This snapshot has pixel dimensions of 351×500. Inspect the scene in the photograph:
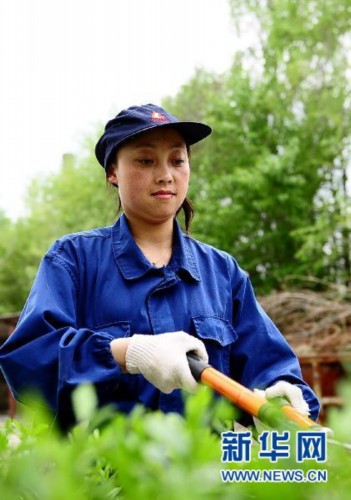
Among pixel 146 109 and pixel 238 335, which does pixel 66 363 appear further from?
pixel 146 109

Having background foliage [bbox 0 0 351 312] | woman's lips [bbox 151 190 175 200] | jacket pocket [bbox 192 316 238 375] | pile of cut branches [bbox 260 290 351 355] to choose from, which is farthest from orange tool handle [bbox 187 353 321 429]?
background foliage [bbox 0 0 351 312]

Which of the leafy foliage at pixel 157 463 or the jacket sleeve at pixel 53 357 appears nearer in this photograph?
the leafy foliage at pixel 157 463

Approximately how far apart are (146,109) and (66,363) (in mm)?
854

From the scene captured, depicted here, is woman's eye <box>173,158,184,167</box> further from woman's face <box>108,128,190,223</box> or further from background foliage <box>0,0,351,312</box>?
background foliage <box>0,0,351,312</box>

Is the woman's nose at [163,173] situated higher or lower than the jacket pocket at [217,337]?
higher

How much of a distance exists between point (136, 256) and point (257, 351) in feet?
1.56

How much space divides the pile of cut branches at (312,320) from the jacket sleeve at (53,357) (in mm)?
6632

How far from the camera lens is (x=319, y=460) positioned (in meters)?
0.62

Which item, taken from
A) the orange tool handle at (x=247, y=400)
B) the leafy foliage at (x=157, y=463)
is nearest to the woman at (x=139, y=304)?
the orange tool handle at (x=247, y=400)

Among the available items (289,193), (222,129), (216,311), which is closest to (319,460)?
(216,311)

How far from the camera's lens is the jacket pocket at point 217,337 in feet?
6.75

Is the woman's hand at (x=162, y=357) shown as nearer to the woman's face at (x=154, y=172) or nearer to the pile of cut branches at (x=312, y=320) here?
the woman's face at (x=154, y=172)

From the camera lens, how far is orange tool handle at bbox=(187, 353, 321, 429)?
1.05 m

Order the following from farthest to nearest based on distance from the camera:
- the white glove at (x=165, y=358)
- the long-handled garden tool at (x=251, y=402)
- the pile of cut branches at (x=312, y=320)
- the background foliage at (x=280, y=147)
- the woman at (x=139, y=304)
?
the background foliage at (x=280, y=147) < the pile of cut branches at (x=312, y=320) < the woman at (x=139, y=304) < the white glove at (x=165, y=358) < the long-handled garden tool at (x=251, y=402)
